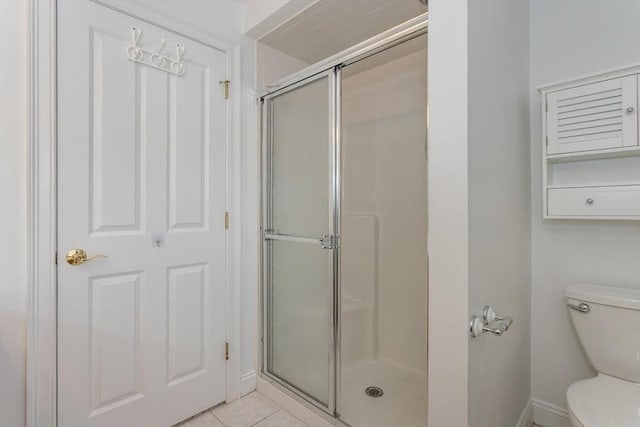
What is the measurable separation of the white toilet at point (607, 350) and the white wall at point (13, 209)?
217cm

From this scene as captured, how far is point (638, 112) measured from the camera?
50.1 inches

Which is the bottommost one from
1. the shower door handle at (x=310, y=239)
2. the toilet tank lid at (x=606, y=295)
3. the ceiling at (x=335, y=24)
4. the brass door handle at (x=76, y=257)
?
the toilet tank lid at (x=606, y=295)

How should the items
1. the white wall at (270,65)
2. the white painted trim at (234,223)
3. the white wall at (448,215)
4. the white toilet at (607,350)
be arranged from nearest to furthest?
the white wall at (448,215) → the white toilet at (607,350) → the white painted trim at (234,223) → the white wall at (270,65)

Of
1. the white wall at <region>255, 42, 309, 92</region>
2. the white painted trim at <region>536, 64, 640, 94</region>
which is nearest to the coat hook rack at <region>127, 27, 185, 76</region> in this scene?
the white wall at <region>255, 42, 309, 92</region>

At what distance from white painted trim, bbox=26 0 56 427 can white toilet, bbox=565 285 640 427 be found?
82.4 inches

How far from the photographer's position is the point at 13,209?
1.26 m

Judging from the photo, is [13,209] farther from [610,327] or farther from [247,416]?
[610,327]

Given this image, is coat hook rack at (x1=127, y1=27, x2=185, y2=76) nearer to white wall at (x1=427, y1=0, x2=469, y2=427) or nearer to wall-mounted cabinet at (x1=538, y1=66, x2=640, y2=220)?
white wall at (x1=427, y1=0, x2=469, y2=427)

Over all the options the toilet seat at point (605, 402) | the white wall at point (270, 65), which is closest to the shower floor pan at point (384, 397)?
the toilet seat at point (605, 402)

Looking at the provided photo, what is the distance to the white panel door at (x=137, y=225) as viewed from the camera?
55.2 inches

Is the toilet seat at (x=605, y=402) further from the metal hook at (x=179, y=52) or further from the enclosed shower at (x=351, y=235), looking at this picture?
the metal hook at (x=179, y=52)

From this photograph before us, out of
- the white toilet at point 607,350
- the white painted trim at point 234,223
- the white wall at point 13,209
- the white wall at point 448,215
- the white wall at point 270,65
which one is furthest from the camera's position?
the white wall at point 270,65

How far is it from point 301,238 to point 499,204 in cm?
104

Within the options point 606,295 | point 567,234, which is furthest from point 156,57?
point 606,295
